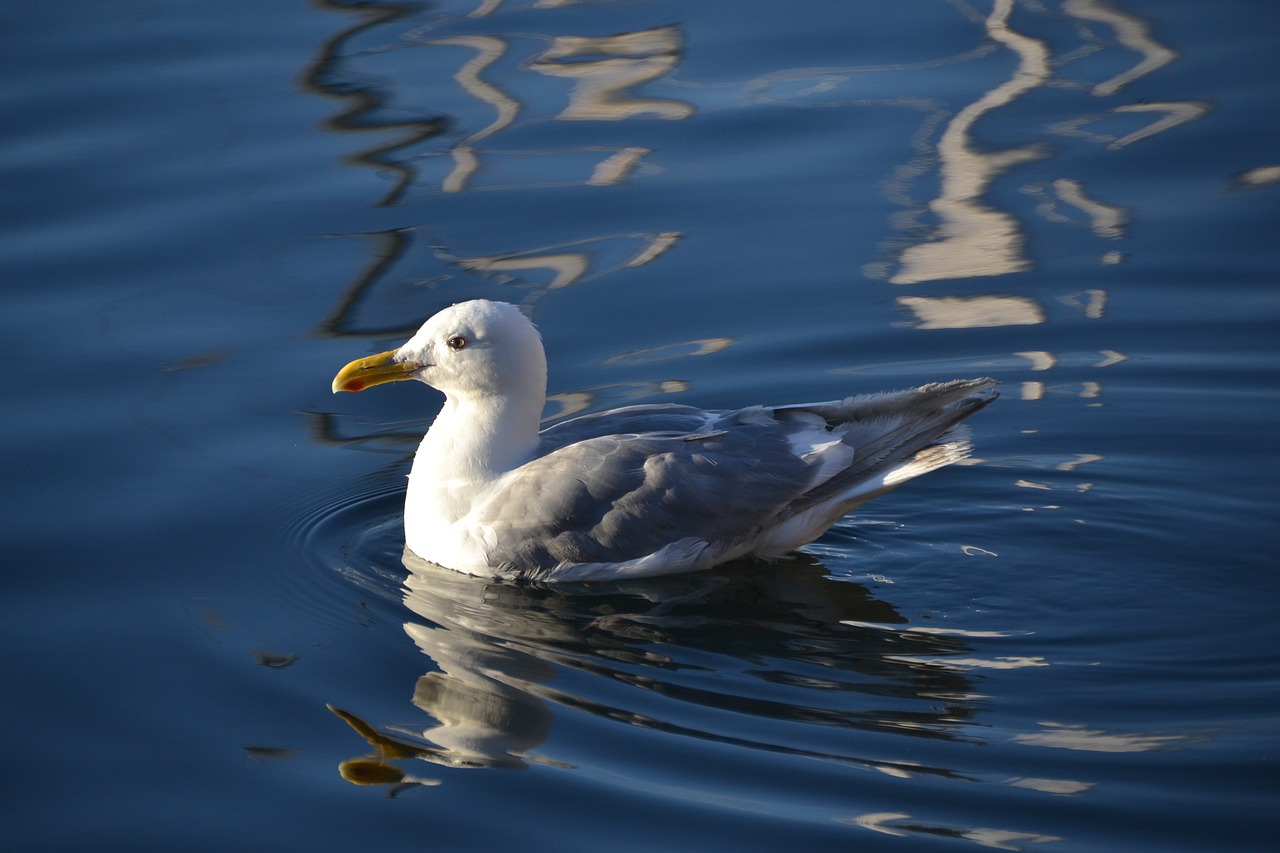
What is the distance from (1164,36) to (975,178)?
9.11ft

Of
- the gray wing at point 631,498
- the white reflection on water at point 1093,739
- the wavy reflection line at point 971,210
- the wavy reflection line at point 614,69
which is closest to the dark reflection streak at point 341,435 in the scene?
the gray wing at point 631,498

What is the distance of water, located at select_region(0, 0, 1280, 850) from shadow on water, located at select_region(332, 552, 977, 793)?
0.07ft

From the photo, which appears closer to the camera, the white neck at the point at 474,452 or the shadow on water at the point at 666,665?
the shadow on water at the point at 666,665

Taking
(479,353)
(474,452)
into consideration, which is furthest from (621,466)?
(479,353)

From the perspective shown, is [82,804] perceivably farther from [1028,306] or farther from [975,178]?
[975,178]

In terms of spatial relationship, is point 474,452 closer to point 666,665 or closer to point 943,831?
point 666,665

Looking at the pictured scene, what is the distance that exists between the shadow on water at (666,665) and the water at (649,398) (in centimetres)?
2

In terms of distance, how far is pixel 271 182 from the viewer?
1047 centimetres

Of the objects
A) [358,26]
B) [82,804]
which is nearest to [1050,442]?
[82,804]

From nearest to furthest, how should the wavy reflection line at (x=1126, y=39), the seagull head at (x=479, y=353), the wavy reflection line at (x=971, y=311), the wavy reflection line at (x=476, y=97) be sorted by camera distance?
the seagull head at (x=479, y=353)
the wavy reflection line at (x=971, y=311)
the wavy reflection line at (x=476, y=97)
the wavy reflection line at (x=1126, y=39)

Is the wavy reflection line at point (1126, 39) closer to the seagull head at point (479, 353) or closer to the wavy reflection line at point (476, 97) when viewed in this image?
the wavy reflection line at point (476, 97)

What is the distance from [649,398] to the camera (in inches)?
314

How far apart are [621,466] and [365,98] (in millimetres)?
5899

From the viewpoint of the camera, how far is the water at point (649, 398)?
5191mm
